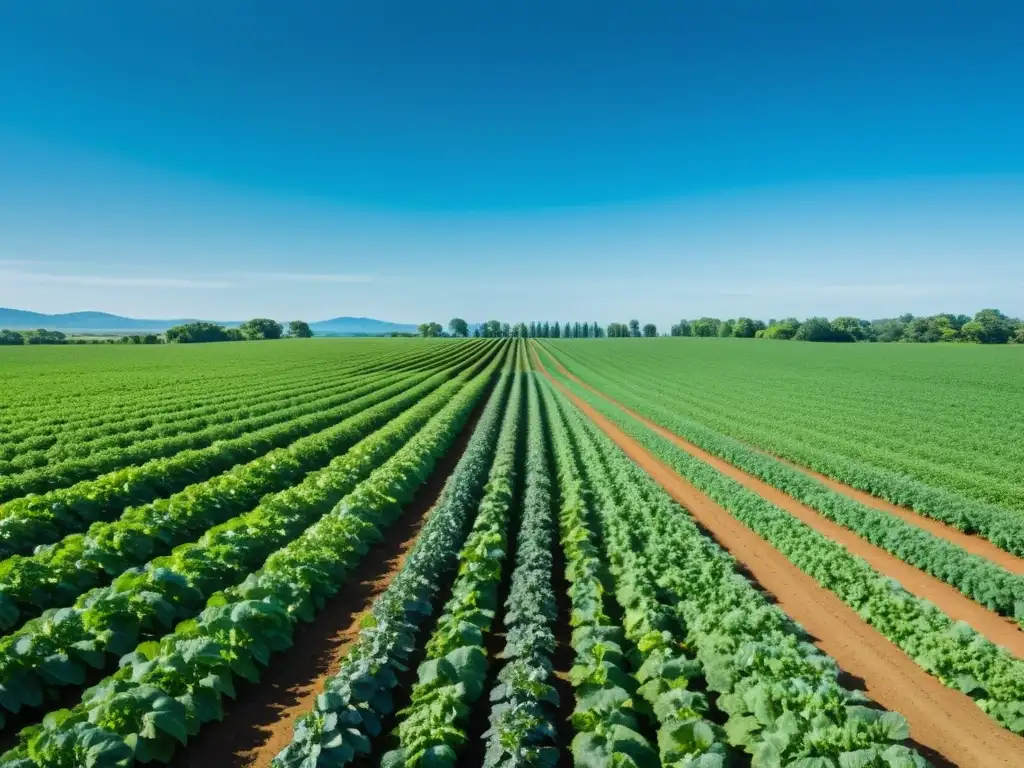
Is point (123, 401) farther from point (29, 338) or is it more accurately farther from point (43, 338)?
point (43, 338)

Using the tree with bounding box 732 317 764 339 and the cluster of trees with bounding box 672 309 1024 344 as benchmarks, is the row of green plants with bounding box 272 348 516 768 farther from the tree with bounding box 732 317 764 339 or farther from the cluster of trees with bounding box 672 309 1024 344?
the tree with bounding box 732 317 764 339

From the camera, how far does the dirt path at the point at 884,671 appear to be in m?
7.12

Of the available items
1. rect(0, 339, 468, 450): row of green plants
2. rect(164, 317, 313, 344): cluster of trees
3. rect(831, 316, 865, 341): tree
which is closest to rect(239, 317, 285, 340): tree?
rect(164, 317, 313, 344): cluster of trees

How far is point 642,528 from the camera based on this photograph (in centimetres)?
1290

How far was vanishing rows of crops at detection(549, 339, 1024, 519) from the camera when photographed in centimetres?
1808

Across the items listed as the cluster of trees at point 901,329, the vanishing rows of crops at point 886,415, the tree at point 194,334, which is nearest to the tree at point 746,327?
the cluster of trees at point 901,329

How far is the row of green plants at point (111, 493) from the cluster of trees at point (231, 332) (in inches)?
5230

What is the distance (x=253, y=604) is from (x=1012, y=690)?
11.0m

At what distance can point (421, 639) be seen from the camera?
9.11 m

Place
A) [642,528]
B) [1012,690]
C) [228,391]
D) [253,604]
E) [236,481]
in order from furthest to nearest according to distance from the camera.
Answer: [228,391]
[236,481]
[642,528]
[253,604]
[1012,690]

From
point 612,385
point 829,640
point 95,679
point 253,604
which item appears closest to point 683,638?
point 829,640

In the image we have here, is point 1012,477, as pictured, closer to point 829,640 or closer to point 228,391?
point 829,640

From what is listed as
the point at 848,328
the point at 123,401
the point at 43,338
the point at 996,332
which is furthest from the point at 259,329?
the point at 996,332

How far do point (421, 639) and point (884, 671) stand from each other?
7.64 meters
